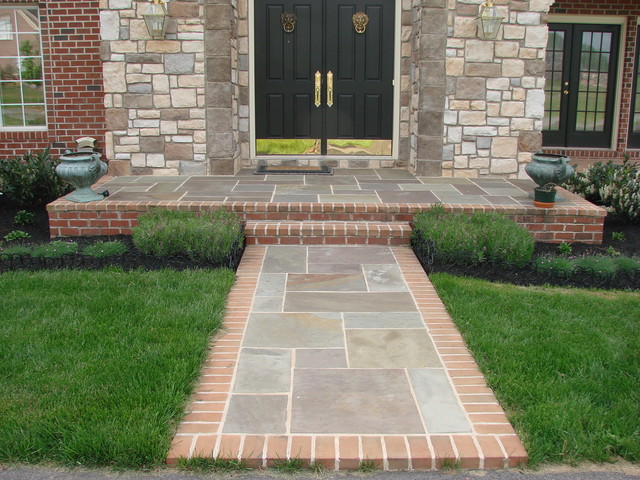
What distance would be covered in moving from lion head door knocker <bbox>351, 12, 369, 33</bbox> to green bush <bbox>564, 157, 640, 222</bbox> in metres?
3.22

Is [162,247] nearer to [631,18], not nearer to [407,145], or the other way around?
[407,145]

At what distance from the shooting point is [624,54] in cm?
1106

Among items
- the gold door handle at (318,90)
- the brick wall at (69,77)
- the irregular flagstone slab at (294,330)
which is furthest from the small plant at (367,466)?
the brick wall at (69,77)

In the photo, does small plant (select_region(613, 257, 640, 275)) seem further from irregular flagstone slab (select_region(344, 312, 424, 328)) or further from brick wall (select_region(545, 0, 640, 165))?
brick wall (select_region(545, 0, 640, 165))

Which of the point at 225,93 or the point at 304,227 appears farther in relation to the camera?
the point at 225,93

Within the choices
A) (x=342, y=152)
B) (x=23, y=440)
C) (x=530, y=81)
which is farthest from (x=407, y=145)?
(x=23, y=440)

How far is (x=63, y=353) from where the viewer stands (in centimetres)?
385

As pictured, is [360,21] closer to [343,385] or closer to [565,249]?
[565,249]

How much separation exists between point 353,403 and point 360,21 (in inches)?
251

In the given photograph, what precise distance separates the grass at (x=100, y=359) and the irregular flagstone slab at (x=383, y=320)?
893 mm

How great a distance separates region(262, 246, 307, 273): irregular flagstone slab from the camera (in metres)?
5.69

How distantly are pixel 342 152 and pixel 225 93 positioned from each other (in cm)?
184

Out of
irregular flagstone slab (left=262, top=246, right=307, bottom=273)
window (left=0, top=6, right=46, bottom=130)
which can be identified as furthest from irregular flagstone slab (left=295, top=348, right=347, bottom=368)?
window (left=0, top=6, right=46, bottom=130)

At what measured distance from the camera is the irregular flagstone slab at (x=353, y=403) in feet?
10.7
